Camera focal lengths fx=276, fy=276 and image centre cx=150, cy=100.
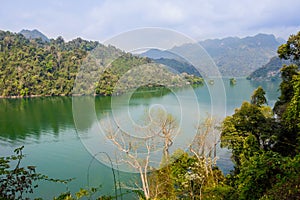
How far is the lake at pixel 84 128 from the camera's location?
4.77 metres

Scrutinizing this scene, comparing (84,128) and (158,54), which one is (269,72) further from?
(158,54)

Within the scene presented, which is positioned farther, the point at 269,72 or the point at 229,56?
the point at 229,56

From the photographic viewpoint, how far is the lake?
4.77 metres

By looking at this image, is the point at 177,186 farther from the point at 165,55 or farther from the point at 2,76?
the point at 2,76

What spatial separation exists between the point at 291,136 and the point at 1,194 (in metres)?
7.24

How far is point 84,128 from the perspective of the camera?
250 inches

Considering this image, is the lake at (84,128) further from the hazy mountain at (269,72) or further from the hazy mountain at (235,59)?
the hazy mountain at (269,72)

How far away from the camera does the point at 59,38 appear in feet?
189

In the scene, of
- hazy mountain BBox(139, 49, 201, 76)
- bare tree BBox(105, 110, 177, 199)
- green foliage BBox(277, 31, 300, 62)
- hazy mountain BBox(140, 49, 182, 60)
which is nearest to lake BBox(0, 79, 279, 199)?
bare tree BBox(105, 110, 177, 199)

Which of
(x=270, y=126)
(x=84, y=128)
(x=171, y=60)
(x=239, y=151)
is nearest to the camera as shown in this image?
(x=171, y=60)

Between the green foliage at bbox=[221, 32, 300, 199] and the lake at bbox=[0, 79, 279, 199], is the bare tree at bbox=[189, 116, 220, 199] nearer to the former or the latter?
the lake at bbox=[0, 79, 279, 199]

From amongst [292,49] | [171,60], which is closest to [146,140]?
[171,60]

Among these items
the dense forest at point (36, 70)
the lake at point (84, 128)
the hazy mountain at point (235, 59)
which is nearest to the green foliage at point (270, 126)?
the lake at point (84, 128)

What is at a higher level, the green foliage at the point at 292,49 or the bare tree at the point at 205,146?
the green foliage at the point at 292,49
